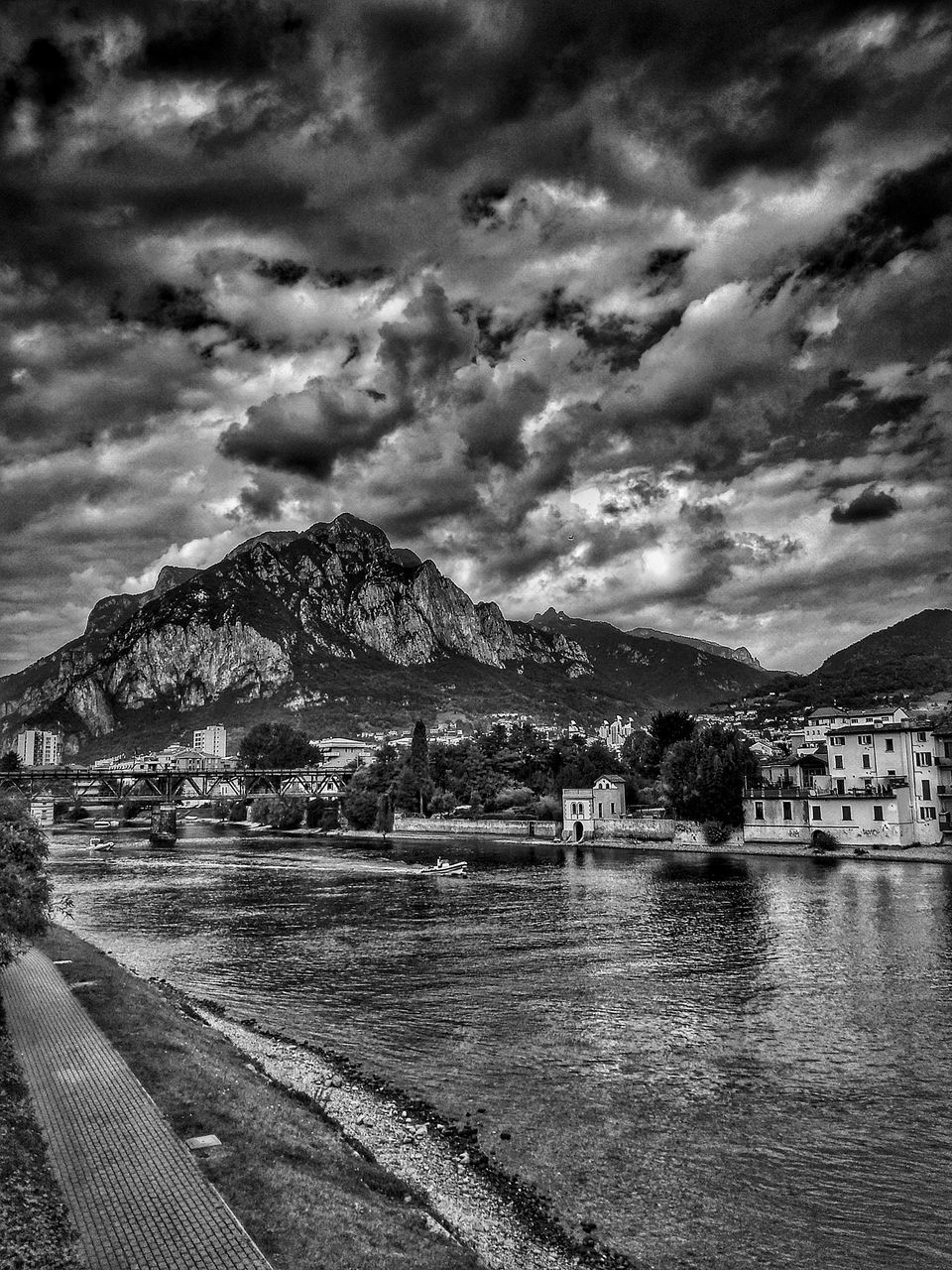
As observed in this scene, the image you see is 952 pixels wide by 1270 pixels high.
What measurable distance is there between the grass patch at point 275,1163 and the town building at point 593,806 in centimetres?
9240

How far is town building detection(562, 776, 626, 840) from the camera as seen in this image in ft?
387

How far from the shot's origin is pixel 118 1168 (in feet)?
55.5

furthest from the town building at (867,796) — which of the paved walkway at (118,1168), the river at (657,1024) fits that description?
the paved walkway at (118,1168)

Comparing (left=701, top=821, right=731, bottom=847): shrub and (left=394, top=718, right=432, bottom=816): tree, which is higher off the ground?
(left=394, top=718, right=432, bottom=816): tree

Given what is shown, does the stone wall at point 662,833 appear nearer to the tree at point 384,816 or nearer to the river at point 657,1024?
the river at point 657,1024

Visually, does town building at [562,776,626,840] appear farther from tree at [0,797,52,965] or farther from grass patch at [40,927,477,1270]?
grass patch at [40,927,477,1270]

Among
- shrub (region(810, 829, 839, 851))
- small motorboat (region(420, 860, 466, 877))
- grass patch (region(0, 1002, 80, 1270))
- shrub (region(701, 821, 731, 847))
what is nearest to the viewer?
grass patch (region(0, 1002, 80, 1270))

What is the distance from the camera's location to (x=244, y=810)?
616 feet

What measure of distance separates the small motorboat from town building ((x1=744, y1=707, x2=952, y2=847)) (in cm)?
3617

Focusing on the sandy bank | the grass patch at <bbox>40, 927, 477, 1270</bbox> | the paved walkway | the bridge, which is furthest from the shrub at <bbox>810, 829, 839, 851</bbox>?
the bridge

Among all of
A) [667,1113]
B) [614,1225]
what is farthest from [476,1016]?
[614,1225]

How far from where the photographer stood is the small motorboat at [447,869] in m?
85.4

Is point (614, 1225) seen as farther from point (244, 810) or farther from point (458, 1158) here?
point (244, 810)

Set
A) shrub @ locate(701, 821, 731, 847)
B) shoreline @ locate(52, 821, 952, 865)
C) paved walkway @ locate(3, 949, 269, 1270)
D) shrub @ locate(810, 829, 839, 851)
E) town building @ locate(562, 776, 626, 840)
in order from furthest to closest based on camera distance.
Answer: town building @ locate(562, 776, 626, 840) < shrub @ locate(701, 821, 731, 847) < shrub @ locate(810, 829, 839, 851) < shoreline @ locate(52, 821, 952, 865) < paved walkway @ locate(3, 949, 269, 1270)
